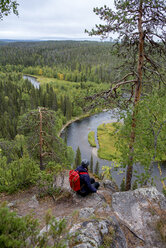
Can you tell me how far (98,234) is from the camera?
13.2ft

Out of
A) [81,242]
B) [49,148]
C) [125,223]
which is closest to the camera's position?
[81,242]

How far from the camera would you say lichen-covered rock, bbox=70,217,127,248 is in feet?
11.9

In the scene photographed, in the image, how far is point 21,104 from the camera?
2776 inches

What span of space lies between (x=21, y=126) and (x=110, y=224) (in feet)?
20.4

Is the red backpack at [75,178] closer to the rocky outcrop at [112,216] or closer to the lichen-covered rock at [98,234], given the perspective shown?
the rocky outcrop at [112,216]

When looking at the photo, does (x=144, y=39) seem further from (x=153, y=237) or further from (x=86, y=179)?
(x=153, y=237)

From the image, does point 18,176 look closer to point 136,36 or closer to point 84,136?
point 136,36

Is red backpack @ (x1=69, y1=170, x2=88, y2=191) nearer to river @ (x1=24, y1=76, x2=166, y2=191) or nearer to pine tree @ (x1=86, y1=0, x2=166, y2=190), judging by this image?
pine tree @ (x1=86, y1=0, x2=166, y2=190)

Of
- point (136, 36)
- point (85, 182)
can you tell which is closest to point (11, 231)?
point (85, 182)

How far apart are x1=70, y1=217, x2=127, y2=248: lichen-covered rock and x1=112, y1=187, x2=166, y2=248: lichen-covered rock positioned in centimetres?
66

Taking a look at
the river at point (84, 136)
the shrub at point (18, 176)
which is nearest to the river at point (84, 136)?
the river at point (84, 136)

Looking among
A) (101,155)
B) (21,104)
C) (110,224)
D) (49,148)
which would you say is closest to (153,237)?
(110,224)

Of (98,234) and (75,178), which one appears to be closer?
(98,234)

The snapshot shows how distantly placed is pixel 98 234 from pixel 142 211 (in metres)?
2.23
